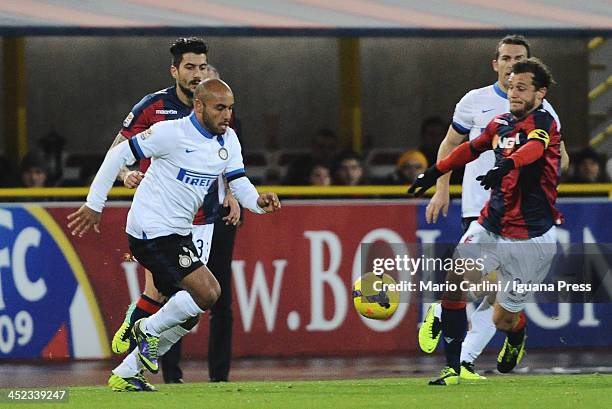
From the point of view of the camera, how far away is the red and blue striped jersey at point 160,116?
10445mm

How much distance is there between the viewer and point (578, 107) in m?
23.0

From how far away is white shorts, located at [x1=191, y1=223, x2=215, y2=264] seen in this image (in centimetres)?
1034

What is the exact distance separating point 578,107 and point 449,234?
33.0 feet

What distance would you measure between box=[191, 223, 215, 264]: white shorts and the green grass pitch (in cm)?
80

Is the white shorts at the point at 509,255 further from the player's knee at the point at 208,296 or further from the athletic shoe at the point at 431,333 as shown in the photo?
the player's knee at the point at 208,296

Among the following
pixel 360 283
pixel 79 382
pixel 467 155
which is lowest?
pixel 79 382

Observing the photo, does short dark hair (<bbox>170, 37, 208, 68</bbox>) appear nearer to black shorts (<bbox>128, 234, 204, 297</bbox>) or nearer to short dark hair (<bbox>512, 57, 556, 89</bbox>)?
black shorts (<bbox>128, 234, 204, 297</bbox>)

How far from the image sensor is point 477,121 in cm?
1077

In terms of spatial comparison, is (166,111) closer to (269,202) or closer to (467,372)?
(269,202)

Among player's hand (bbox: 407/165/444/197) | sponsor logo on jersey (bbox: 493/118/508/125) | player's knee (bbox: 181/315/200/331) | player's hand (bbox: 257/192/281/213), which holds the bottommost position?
player's knee (bbox: 181/315/200/331)

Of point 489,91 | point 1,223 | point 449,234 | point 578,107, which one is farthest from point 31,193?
point 578,107

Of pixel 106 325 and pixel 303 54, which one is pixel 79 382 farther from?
pixel 303 54

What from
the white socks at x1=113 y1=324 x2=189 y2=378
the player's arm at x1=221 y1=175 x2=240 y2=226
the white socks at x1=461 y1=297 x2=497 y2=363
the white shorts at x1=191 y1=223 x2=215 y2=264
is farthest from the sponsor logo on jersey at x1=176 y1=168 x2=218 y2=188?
the white socks at x1=461 y1=297 x2=497 y2=363

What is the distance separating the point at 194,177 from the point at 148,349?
0.98 m
